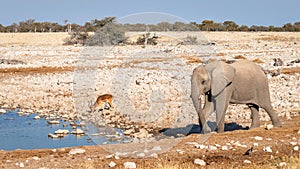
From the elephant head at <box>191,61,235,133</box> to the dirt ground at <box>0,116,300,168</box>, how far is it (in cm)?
88

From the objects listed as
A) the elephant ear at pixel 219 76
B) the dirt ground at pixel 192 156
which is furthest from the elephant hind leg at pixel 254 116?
the dirt ground at pixel 192 156

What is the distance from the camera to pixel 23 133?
51.7 feet

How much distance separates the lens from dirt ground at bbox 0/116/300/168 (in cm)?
966

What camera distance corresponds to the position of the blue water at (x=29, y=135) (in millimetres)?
14125

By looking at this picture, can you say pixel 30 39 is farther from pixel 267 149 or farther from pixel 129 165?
pixel 129 165

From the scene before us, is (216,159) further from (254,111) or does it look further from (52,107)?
(52,107)

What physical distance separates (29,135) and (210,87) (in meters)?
5.67

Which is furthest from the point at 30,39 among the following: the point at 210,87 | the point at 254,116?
the point at 210,87

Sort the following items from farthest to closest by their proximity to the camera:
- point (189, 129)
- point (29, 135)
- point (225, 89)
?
point (29, 135)
point (189, 129)
point (225, 89)

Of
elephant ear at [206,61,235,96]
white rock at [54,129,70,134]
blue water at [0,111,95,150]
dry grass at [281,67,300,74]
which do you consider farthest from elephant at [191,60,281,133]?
dry grass at [281,67,300,74]

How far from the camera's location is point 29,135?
50.6 ft

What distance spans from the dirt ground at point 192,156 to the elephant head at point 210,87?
0.88 metres

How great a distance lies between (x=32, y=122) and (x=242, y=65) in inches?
285

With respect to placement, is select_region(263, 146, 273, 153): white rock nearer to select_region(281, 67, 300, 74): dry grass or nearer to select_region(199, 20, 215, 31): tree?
select_region(281, 67, 300, 74): dry grass
